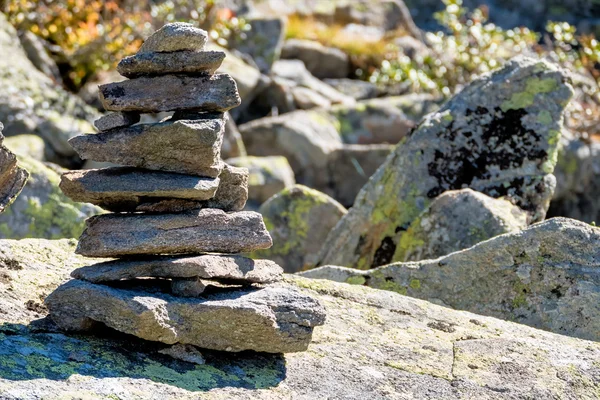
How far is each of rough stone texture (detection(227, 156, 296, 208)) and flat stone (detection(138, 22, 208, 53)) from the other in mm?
13178

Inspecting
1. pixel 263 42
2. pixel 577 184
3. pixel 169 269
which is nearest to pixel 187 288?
pixel 169 269

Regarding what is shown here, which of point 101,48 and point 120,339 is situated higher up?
point 120,339

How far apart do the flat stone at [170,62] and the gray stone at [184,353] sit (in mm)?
2293

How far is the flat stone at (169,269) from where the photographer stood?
7602 mm

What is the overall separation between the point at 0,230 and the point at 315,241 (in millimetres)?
5538

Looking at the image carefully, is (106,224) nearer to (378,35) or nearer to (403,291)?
(403,291)

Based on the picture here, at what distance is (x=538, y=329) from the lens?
9305 mm

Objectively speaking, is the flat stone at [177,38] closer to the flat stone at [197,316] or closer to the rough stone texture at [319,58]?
the flat stone at [197,316]

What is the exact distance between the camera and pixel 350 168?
24.3m

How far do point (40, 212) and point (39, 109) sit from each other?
7182 millimetres

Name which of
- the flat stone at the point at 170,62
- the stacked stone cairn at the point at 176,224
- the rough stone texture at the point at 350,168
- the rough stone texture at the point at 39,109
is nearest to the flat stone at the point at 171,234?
the stacked stone cairn at the point at 176,224

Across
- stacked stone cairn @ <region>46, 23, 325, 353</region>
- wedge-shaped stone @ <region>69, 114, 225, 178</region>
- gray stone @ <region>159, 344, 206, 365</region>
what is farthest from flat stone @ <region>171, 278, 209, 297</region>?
wedge-shaped stone @ <region>69, 114, 225, 178</region>

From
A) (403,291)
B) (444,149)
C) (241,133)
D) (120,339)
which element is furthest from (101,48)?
(120,339)

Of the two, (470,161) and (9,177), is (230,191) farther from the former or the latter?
(470,161)
